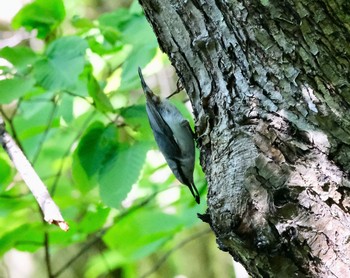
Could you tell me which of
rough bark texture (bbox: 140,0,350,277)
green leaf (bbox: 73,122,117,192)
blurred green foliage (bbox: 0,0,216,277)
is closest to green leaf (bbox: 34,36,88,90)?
blurred green foliage (bbox: 0,0,216,277)

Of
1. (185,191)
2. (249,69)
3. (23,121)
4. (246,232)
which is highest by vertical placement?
(249,69)

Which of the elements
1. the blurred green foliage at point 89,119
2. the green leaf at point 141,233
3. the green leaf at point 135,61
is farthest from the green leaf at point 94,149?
the green leaf at point 141,233

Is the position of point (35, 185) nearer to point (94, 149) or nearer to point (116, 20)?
point (94, 149)

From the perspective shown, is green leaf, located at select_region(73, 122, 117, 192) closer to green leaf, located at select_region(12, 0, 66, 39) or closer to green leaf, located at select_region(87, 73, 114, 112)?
green leaf, located at select_region(87, 73, 114, 112)

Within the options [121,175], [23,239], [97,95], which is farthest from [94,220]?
[97,95]

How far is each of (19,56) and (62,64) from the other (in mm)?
108

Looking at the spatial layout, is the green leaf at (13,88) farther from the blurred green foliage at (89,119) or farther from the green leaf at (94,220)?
the green leaf at (94,220)

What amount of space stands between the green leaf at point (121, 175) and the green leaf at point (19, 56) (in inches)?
11.4

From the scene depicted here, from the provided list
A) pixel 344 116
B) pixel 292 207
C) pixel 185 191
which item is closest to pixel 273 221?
pixel 292 207

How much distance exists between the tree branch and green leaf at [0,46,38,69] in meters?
0.32

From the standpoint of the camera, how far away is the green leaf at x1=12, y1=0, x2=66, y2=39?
49.7 inches

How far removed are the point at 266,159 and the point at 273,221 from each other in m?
→ 0.08

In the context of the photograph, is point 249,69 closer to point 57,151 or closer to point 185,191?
point 185,191

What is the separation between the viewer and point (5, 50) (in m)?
1.19
